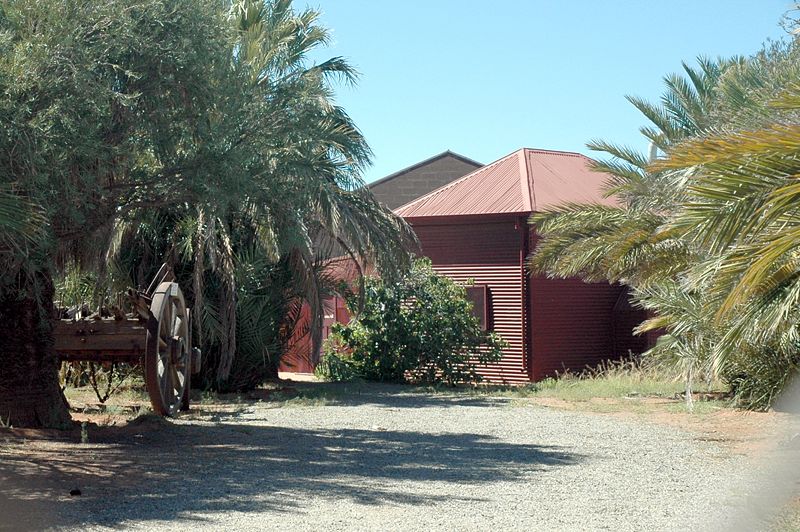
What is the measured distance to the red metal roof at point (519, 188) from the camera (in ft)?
71.4

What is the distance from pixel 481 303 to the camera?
22.0 m

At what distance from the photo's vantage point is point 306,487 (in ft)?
27.8

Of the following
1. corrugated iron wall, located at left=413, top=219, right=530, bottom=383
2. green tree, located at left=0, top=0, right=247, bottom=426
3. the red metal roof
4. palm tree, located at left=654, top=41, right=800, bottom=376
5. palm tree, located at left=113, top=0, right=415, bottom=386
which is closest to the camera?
palm tree, located at left=654, top=41, right=800, bottom=376

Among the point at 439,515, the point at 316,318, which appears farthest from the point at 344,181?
the point at 439,515

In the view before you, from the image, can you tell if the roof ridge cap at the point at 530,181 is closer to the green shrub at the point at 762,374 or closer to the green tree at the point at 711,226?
the green tree at the point at 711,226

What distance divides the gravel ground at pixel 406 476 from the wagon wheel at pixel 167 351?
0.43 m

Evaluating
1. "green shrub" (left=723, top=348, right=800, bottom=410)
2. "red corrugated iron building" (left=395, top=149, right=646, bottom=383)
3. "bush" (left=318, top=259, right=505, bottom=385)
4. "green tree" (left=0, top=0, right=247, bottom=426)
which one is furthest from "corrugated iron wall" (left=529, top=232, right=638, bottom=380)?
"green tree" (left=0, top=0, right=247, bottom=426)

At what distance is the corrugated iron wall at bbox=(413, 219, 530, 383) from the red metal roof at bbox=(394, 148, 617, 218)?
0.44m

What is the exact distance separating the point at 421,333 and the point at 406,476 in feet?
36.2

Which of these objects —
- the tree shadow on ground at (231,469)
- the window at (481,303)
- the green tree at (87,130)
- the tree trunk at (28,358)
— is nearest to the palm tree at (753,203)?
the tree shadow on ground at (231,469)

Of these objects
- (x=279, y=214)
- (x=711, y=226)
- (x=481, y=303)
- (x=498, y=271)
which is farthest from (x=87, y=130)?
(x=481, y=303)

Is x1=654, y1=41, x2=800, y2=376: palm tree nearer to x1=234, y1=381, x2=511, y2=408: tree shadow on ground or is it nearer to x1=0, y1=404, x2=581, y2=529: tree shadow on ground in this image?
x1=0, y1=404, x2=581, y2=529: tree shadow on ground

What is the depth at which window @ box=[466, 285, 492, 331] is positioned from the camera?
21.8 meters

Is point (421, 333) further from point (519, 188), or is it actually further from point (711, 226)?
point (711, 226)
